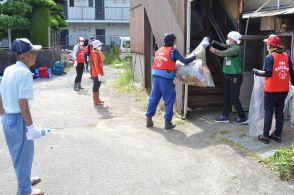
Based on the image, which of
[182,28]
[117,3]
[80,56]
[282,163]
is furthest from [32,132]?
[117,3]

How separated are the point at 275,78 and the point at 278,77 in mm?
58

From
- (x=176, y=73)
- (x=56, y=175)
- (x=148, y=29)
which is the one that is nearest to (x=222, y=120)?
(x=176, y=73)

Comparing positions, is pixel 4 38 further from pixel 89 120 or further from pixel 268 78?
pixel 268 78

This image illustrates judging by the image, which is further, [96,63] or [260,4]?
[96,63]

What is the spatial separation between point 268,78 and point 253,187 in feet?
6.63

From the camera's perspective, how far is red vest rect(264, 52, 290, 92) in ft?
19.0

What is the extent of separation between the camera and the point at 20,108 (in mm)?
3693

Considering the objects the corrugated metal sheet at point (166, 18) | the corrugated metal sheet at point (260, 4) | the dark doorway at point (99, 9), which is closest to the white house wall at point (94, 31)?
the dark doorway at point (99, 9)

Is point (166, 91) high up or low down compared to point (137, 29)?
down

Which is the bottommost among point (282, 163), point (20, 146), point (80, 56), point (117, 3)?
point (282, 163)

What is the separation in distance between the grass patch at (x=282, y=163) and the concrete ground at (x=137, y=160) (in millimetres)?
116

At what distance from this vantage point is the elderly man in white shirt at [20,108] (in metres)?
3.69

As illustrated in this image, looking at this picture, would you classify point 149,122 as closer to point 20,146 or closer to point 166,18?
point 166,18

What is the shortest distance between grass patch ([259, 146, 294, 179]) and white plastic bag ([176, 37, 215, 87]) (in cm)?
214
